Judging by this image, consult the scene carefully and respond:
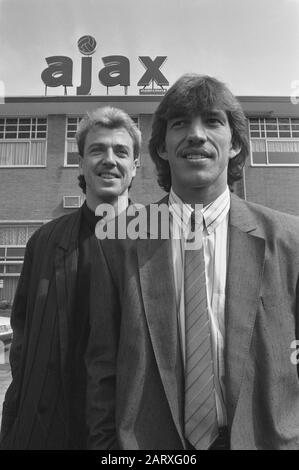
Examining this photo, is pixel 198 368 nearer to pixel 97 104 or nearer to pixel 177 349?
pixel 177 349

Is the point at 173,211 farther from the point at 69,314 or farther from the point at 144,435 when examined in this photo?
the point at 144,435

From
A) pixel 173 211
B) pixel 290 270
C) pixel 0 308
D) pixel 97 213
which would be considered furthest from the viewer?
pixel 0 308

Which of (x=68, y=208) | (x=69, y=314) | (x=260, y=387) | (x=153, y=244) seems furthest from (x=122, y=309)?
(x=68, y=208)

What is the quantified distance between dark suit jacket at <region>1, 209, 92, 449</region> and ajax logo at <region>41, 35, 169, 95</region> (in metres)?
12.1

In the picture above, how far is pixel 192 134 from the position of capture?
1397 mm

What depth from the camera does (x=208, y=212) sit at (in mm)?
1440

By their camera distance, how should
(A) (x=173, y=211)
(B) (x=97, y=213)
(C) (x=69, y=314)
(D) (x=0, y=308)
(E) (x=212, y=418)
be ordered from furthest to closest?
(D) (x=0, y=308)
(B) (x=97, y=213)
(C) (x=69, y=314)
(A) (x=173, y=211)
(E) (x=212, y=418)

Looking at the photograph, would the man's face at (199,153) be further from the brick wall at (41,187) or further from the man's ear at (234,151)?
the brick wall at (41,187)

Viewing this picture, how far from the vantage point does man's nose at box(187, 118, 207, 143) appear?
138cm

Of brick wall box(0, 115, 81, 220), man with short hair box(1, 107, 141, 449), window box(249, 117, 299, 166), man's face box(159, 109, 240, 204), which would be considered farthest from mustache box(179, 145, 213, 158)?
window box(249, 117, 299, 166)

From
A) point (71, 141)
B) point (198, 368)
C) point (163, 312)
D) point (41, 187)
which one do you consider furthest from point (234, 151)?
point (71, 141)

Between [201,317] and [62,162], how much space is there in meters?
Answer: 13.0

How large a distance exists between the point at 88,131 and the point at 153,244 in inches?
34.9

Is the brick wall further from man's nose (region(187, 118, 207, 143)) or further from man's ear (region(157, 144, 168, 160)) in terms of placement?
man's nose (region(187, 118, 207, 143))
